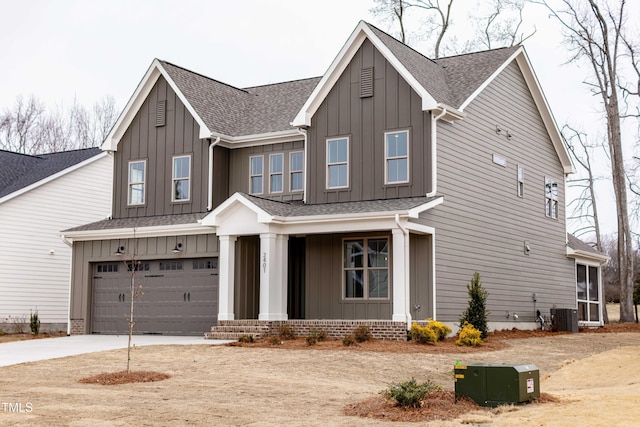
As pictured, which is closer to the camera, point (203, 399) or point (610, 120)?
point (203, 399)

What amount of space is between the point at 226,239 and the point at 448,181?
6.43 meters

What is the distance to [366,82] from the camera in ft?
76.0

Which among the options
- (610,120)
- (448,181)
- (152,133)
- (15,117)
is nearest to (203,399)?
(448,181)

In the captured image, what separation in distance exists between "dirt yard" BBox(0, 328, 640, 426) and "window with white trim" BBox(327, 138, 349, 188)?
226 inches

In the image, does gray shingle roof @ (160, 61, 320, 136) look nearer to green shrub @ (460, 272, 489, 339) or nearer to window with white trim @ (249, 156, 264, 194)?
window with white trim @ (249, 156, 264, 194)

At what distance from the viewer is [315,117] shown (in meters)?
24.0

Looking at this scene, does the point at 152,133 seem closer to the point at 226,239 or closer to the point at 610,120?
the point at 226,239

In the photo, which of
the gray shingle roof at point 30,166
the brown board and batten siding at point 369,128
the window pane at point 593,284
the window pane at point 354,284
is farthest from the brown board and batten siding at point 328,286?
the window pane at point 593,284

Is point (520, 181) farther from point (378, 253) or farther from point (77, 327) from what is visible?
point (77, 327)

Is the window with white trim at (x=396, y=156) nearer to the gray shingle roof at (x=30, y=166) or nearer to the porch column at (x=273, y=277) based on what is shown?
the porch column at (x=273, y=277)

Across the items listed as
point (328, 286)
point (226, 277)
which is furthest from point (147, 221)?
point (328, 286)

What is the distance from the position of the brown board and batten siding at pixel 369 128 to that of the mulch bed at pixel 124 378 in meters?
9.77

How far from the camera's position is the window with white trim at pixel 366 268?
2195 centimetres

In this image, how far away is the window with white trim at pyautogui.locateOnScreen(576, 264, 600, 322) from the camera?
103ft
